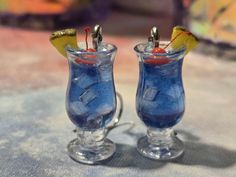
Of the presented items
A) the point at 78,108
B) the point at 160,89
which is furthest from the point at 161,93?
the point at 78,108

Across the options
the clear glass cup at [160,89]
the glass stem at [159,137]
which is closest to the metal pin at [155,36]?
the clear glass cup at [160,89]

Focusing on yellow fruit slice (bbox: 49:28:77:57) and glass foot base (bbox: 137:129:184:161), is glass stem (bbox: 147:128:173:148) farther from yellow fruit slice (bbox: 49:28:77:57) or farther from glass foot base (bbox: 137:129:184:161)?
yellow fruit slice (bbox: 49:28:77:57)

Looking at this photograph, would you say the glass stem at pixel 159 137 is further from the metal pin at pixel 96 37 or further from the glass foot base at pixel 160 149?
the metal pin at pixel 96 37

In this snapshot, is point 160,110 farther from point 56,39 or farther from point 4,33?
point 4,33

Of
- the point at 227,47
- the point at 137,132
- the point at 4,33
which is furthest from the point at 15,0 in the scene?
the point at 137,132

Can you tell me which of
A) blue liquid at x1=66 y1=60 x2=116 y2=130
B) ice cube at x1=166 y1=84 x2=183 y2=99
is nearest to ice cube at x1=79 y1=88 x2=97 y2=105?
blue liquid at x1=66 y1=60 x2=116 y2=130

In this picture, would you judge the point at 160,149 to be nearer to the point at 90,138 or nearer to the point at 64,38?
the point at 90,138

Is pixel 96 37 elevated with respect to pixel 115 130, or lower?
elevated
